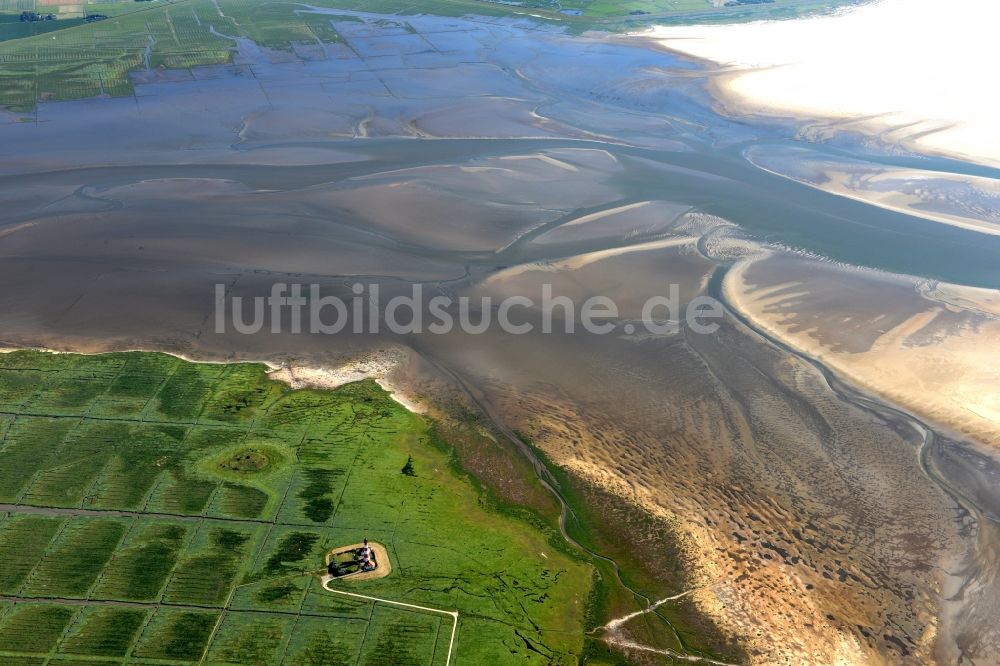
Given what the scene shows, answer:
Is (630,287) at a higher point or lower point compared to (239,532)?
higher

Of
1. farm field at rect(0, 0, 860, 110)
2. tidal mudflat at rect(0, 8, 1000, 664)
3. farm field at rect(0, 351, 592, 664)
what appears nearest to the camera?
farm field at rect(0, 351, 592, 664)

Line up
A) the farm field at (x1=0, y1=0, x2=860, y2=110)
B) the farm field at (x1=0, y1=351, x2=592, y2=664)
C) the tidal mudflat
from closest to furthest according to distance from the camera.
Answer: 1. the farm field at (x1=0, y1=351, x2=592, y2=664)
2. the tidal mudflat
3. the farm field at (x1=0, y1=0, x2=860, y2=110)

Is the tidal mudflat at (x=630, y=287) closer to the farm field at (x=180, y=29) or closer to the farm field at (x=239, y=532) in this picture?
the farm field at (x=239, y=532)

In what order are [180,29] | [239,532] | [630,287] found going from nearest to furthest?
[239,532], [630,287], [180,29]

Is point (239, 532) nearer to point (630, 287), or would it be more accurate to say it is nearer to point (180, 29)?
point (630, 287)

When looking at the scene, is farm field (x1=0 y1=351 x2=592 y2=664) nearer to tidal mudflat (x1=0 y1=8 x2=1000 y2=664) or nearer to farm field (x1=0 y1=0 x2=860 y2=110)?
tidal mudflat (x1=0 y1=8 x2=1000 y2=664)

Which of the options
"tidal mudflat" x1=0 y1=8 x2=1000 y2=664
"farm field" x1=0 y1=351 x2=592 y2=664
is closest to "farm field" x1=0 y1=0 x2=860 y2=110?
"tidal mudflat" x1=0 y1=8 x2=1000 y2=664

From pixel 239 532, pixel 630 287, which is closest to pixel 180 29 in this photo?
pixel 630 287

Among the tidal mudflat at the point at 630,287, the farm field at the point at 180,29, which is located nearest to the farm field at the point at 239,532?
the tidal mudflat at the point at 630,287
